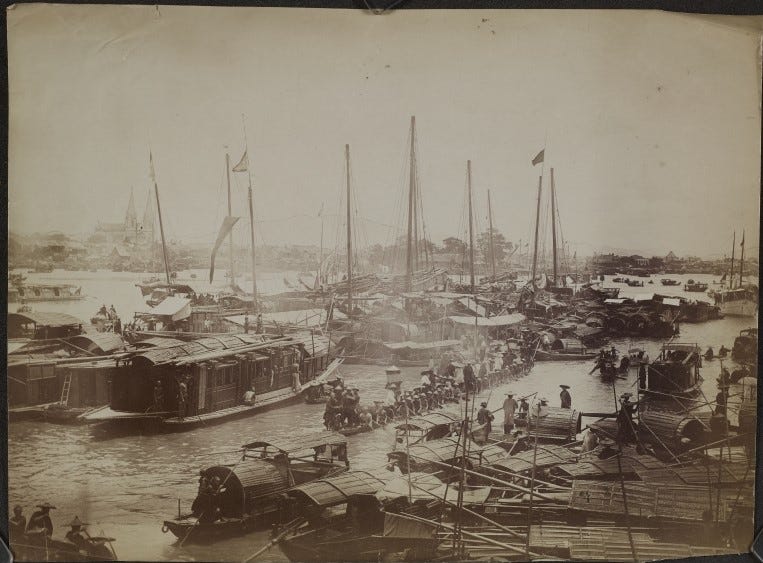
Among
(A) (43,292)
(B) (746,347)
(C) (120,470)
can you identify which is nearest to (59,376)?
(A) (43,292)

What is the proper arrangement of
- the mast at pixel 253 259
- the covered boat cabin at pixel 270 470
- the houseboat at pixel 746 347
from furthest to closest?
1. the houseboat at pixel 746 347
2. the mast at pixel 253 259
3. the covered boat cabin at pixel 270 470

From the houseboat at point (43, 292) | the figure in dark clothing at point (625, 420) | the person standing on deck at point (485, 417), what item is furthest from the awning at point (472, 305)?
the houseboat at point (43, 292)

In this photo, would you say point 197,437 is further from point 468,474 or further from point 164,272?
point 468,474

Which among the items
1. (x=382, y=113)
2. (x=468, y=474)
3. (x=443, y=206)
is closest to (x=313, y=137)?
(x=382, y=113)

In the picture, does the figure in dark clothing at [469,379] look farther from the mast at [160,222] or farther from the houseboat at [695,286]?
the mast at [160,222]

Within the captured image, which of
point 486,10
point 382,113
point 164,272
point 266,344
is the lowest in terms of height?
point 266,344

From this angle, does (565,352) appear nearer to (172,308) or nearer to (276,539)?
(276,539)
